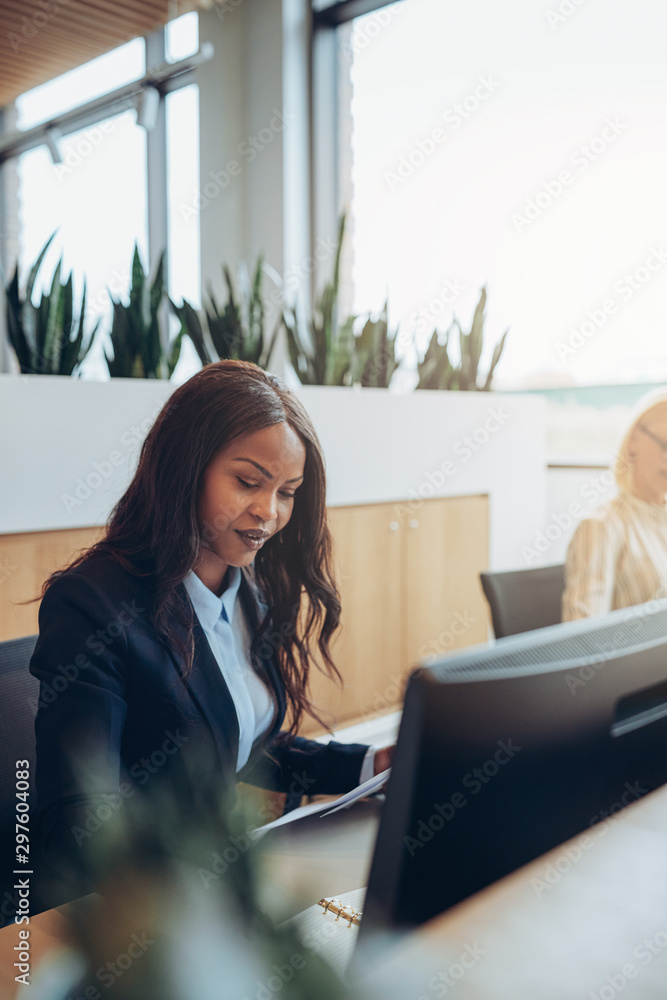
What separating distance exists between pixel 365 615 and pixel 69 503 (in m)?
1.11

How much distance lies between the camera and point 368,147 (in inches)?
169

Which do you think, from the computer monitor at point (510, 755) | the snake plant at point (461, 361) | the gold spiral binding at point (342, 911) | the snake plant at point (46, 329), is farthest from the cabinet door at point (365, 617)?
the computer monitor at point (510, 755)

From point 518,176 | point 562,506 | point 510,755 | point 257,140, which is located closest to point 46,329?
point 510,755

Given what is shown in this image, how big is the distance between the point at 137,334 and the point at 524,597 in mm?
1322

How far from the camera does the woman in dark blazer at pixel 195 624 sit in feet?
2.95

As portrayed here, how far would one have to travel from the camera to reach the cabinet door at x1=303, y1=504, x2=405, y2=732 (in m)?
2.55

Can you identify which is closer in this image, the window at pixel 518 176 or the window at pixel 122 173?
the window at pixel 518 176

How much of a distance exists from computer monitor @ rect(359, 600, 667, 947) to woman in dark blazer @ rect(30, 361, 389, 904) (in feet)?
1.41

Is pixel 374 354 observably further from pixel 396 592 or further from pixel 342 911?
pixel 342 911

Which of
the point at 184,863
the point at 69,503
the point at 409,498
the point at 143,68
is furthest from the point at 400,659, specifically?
the point at 143,68

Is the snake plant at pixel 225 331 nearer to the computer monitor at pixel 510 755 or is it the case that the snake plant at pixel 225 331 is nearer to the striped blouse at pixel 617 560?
the striped blouse at pixel 617 560

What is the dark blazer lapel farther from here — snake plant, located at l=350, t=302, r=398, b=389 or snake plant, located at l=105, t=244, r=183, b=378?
snake plant, located at l=350, t=302, r=398, b=389

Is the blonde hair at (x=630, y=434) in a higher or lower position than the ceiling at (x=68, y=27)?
lower

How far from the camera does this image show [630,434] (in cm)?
208
